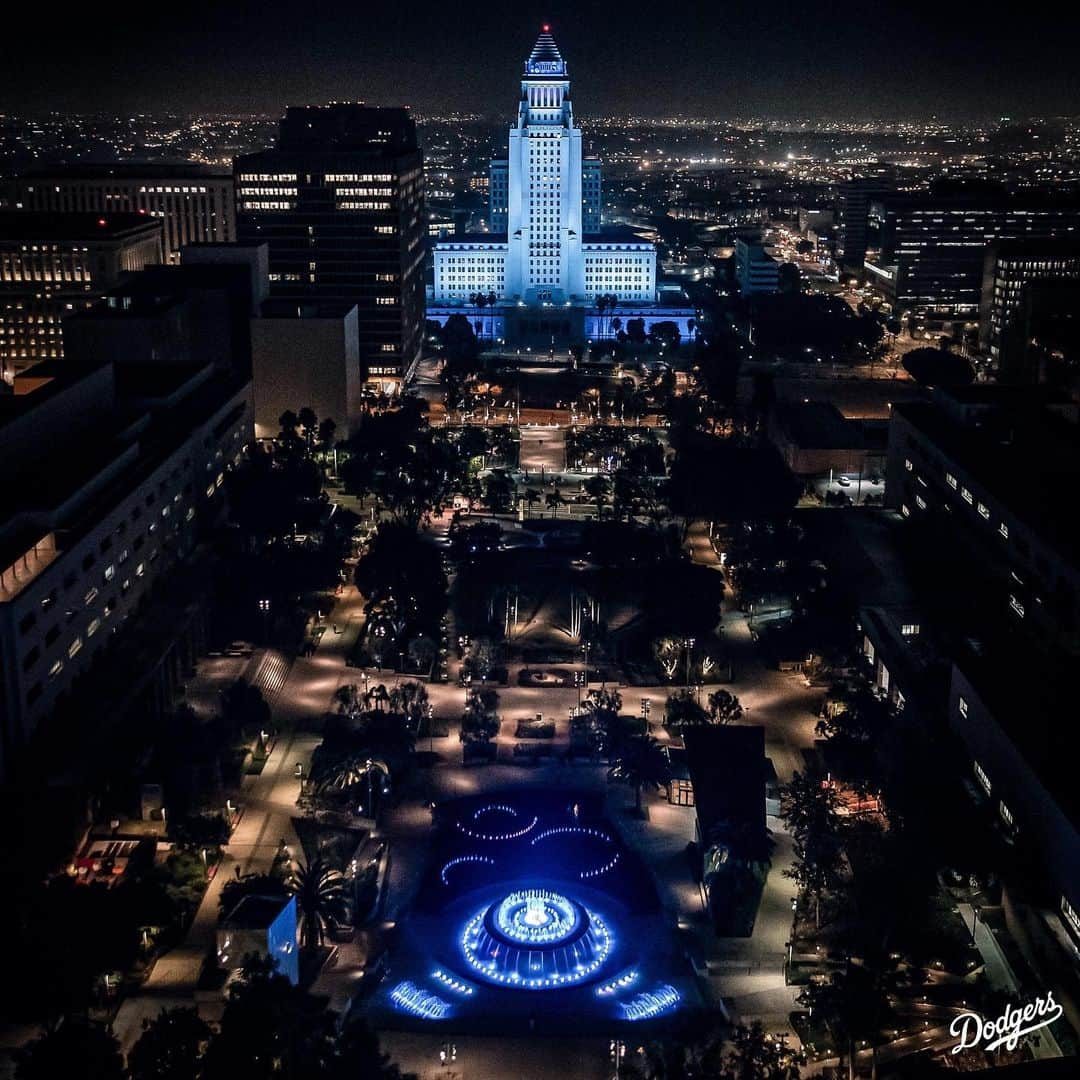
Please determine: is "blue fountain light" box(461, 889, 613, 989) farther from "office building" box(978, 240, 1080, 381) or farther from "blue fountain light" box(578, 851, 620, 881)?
"office building" box(978, 240, 1080, 381)

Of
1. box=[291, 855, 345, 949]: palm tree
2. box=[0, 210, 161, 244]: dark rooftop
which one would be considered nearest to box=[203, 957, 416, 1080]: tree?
box=[291, 855, 345, 949]: palm tree

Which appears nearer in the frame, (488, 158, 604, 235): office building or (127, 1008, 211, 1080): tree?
(127, 1008, 211, 1080): tree

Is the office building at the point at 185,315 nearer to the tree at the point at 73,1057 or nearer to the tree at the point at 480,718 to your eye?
the tree at the point at 480,718

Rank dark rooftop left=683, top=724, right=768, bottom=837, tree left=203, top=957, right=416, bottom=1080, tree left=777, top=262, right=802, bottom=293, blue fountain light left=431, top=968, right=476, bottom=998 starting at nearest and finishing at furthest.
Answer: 1. tree left=203, top=957, right=416, bottom=1080
2. blue fountain light left=431, top=968, right=476, bottom=998
3. dark rooftop left=683, top=724, right=768, bottom=837
4. tree left=777, top=262, right=802, bottom=293

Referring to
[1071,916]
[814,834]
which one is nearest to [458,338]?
[814,834]

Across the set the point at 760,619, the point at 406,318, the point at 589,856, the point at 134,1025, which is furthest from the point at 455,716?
the point at 406,318
